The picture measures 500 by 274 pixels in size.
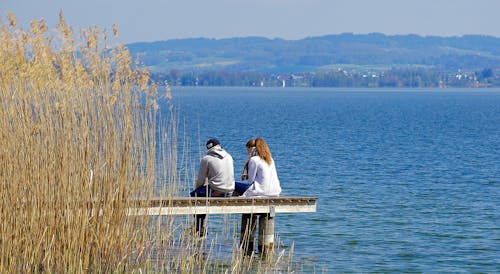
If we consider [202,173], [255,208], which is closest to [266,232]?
[255,208]

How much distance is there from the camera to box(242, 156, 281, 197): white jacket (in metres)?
14.2

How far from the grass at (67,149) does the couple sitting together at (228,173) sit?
5103 millimetres

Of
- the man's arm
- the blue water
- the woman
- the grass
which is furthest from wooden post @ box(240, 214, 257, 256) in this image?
the grass

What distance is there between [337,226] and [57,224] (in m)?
11.4

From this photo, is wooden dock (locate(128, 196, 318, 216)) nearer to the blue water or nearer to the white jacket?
the white jacket

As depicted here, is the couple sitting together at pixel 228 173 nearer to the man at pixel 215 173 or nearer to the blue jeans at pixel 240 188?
the man at pixel 215 173

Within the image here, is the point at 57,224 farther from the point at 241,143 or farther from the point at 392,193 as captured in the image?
the point at 241,143

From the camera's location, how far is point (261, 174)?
14.2m

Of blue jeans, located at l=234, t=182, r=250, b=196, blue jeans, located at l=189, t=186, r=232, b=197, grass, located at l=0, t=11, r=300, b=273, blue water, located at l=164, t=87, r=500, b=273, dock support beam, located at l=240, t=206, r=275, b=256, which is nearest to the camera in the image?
grass, located at l=0, t=11, r=300, b=273

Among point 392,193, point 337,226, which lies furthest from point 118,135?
point 392,193

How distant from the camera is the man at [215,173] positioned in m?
14.3

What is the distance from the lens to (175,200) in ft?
42.1

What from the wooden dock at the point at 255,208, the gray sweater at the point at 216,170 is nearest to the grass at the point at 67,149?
the wooden dock at the point at 255,208

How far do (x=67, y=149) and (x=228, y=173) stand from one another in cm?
597
